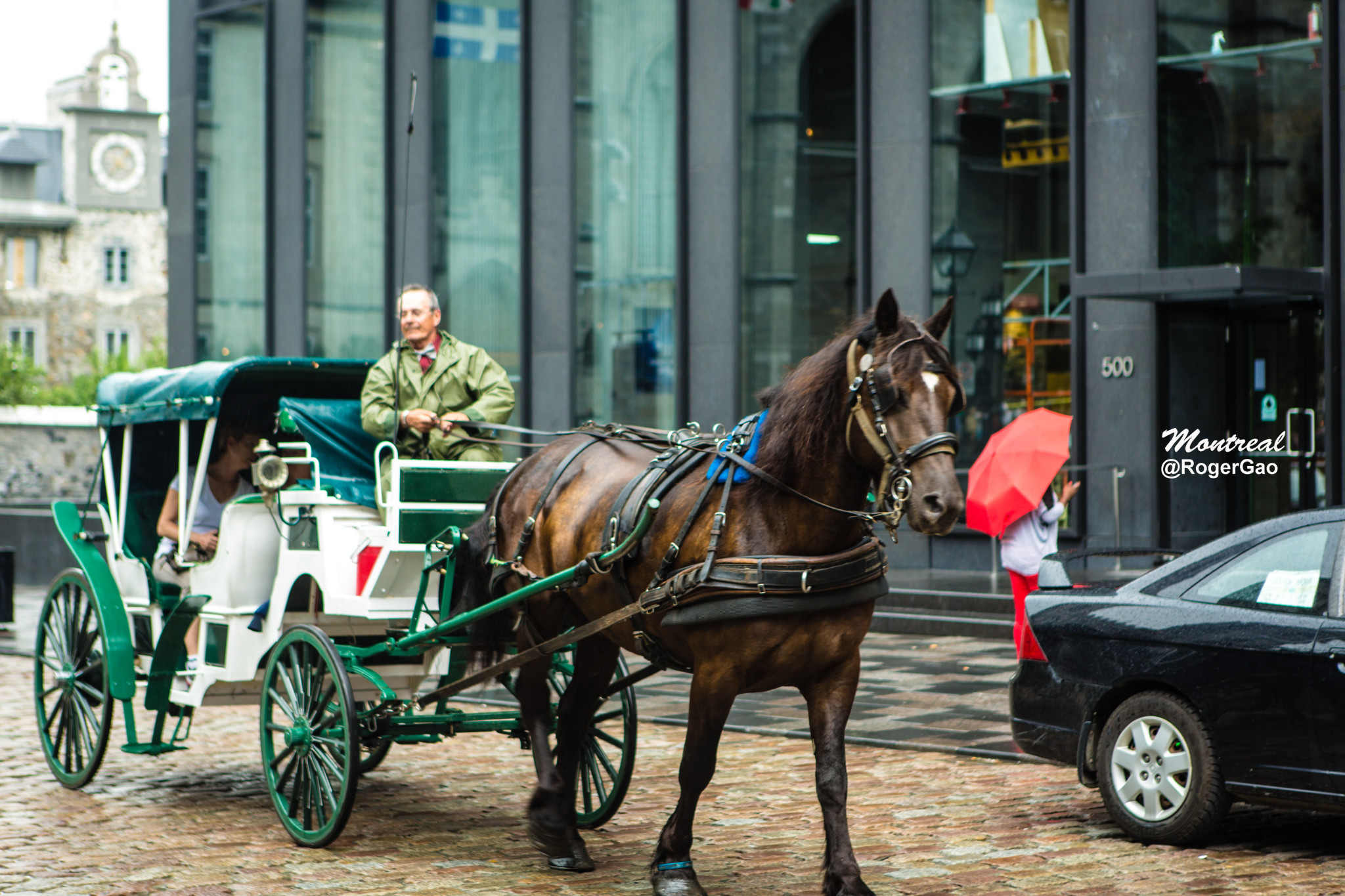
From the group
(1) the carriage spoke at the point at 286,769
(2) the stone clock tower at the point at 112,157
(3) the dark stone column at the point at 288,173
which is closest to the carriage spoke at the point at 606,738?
(1) the carriage spoke at the point at 286,769

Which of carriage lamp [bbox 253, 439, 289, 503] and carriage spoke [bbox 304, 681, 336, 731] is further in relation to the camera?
carriage lamp [bbox 253, 439, 289, 503]

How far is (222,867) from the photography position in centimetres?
629

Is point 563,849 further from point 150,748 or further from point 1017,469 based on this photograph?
point 1017,469

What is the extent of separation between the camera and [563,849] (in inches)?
245

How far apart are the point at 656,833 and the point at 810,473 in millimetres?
2296

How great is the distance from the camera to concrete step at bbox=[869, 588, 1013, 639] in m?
14.2

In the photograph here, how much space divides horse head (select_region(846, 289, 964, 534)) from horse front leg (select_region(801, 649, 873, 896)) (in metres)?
0.79

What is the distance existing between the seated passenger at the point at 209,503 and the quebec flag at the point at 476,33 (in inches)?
585

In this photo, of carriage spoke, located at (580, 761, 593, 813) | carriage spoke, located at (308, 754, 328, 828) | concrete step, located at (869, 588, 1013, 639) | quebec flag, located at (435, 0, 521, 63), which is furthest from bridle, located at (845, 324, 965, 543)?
quebec flag, located at (435, 0, 521, 63)

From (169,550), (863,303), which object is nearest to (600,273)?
(863,303)

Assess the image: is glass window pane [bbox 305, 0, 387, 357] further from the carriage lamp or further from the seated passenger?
the carriage lamp

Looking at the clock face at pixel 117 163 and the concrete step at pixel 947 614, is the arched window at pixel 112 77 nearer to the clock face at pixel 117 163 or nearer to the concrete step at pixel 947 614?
the clock face at pixel 117 163

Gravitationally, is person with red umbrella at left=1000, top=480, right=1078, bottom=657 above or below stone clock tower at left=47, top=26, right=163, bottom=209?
below

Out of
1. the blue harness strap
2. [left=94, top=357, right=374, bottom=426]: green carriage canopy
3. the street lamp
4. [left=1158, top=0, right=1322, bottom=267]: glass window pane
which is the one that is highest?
[left=1158, top=0, right=1322, bottom=267]: glass window pane
